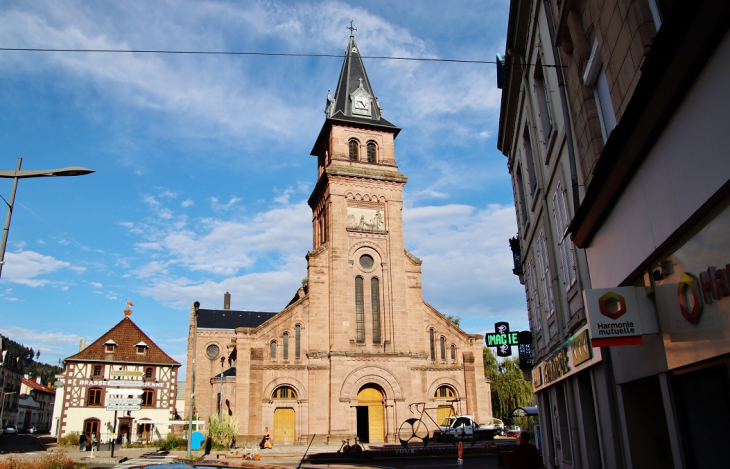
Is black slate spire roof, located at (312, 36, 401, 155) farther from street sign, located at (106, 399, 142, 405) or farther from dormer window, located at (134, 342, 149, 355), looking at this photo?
street sign, located at (106, 399, 142, 405)

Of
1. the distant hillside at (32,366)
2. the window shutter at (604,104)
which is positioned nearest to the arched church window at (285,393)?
the window shutter at (604,104)

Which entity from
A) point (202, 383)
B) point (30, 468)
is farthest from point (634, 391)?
point (202, 383)

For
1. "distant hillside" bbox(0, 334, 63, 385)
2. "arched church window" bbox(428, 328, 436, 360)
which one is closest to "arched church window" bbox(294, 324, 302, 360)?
"arched church window" bbox(428, 328, 436, 360)

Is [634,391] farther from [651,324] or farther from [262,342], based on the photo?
[262,342]

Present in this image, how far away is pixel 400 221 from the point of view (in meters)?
40.7

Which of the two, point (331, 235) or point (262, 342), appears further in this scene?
point (331, 235)

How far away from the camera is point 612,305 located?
720cm

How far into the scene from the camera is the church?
115 ft

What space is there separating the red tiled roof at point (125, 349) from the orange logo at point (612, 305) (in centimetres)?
4611

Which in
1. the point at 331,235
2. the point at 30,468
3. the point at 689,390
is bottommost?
the point at 30,468

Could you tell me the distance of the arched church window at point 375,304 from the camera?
37.8 metres

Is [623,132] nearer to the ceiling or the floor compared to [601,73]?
nearer to the floor

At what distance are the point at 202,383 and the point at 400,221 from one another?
3468cm

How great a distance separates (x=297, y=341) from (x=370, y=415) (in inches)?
276
